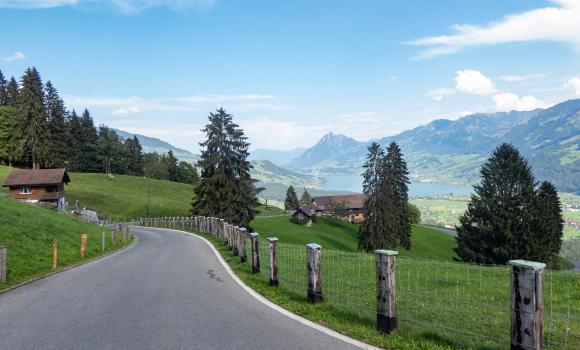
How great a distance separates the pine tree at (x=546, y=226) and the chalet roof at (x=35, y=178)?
6732 cm

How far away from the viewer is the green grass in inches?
636

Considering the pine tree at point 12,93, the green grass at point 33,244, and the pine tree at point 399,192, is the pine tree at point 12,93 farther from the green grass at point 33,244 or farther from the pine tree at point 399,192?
the green grass at point 33,244

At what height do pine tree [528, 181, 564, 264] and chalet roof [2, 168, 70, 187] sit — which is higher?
chalet roof [2, 168, 70, 187]

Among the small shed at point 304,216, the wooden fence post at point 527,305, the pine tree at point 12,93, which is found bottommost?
the small shed at point 304,216

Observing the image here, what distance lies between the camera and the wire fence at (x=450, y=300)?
6.96m

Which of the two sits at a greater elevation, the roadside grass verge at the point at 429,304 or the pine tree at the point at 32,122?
the pine tree at the point at 32,122

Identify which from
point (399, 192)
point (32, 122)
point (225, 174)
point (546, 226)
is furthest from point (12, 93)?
point (546, 226)

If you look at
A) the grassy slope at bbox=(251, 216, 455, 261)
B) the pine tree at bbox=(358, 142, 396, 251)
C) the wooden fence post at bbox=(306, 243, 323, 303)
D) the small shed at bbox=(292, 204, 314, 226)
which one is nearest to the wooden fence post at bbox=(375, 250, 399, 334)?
the wooden fence post at bbox=(306, 243, 323, 303)

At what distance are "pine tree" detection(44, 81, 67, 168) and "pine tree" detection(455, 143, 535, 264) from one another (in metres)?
81.4

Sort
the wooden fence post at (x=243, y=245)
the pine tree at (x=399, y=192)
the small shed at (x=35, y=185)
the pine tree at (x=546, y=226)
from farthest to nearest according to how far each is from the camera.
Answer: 1. the pine tree at (x=399, y=192)
2. the small shed at (x=35, y=185)
3. the pine tree at (x=546, y=226)
4. the wooden fence post at (x=243, y=245)

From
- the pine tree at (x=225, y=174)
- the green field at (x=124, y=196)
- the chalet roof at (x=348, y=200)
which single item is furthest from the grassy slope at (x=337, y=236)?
the chalet roof at (x=348, y=200)

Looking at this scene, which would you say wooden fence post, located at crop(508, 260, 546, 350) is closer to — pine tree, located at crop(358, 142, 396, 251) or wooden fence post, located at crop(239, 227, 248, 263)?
wooden fence post, located at crop(239, 227, 248, 263)

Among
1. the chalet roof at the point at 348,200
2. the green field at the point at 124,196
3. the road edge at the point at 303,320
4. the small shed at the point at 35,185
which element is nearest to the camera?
the road edge at the point at 303,320

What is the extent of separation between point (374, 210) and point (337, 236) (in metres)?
24.2
